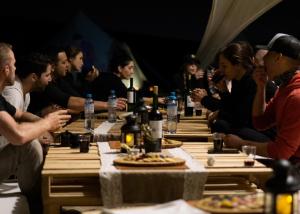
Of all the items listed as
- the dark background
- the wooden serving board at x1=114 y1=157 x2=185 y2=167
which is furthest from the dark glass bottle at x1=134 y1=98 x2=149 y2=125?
the dark background

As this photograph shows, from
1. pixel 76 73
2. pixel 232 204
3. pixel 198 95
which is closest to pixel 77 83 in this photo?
pixel 76 73

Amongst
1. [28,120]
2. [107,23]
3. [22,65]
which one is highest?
[107,23]

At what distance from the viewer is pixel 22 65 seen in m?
5.21

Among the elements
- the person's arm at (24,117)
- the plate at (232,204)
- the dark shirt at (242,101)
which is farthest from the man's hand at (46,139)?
the plate at (232,204)

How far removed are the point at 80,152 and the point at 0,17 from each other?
23.0 ft

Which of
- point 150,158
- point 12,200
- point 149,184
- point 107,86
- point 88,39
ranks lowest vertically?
point 12,200

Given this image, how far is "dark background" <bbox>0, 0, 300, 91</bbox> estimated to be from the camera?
10.3 m

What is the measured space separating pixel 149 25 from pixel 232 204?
8514 millimetres

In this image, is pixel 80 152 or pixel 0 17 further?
pixel 0 17

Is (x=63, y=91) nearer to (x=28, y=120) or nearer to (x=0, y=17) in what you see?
(x=28, y=120)

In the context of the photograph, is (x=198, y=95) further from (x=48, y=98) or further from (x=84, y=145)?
(x=84, y=145)

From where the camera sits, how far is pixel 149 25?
34.8ft

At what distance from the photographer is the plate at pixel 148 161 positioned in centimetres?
308

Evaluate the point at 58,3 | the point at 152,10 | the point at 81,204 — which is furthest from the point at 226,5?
the point at 81,204
